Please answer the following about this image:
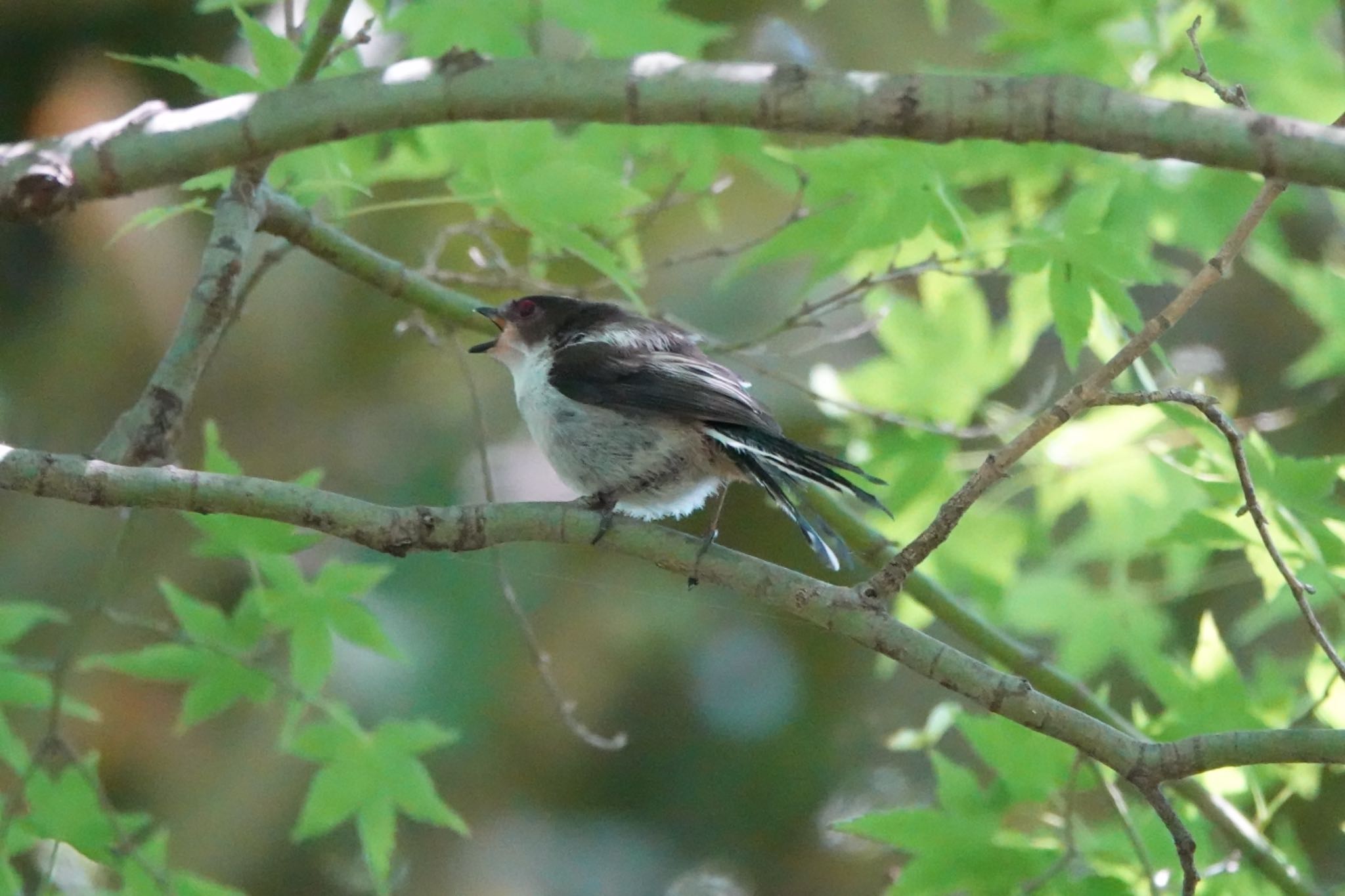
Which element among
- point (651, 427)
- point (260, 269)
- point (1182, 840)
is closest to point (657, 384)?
point (651, 427)

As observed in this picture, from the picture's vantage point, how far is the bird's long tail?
2424 mm

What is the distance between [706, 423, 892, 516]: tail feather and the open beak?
2.67 ft

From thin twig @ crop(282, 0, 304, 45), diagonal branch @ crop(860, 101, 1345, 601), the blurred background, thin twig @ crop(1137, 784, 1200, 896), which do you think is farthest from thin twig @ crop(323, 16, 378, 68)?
the blurred background

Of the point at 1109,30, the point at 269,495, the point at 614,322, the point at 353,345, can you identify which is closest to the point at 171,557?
the point at 353,345

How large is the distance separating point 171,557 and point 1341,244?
5407mm

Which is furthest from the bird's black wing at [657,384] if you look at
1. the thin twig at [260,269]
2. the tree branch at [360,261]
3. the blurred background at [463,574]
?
the blurred background at [463,574]

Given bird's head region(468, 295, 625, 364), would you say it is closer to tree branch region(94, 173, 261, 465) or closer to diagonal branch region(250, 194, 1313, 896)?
diagonal branch region(250, 194, 1313, 896)

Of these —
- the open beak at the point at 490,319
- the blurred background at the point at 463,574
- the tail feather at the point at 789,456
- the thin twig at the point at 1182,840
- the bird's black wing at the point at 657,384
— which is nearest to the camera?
the thin twig at the point at 1182,840

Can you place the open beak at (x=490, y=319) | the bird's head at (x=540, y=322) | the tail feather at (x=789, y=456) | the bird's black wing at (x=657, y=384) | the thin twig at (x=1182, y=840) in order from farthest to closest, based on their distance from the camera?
1. the bird's head at (x=540, y=322)
2. the open beak at (x=490, y=319)
3. the bird's black wing at (x=657, y=384)
4. the tail feather at (x=789, y=456)
5. the thin twig at (x=1182, y=840)

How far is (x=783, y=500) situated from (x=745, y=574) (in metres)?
0.42

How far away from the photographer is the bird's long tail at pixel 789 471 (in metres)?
2.42

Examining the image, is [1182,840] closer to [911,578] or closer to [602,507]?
[911,578]

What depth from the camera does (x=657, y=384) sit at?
3.01 m

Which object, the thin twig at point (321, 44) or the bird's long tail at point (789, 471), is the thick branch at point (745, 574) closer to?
the bird's long tail at point (789, 471)
